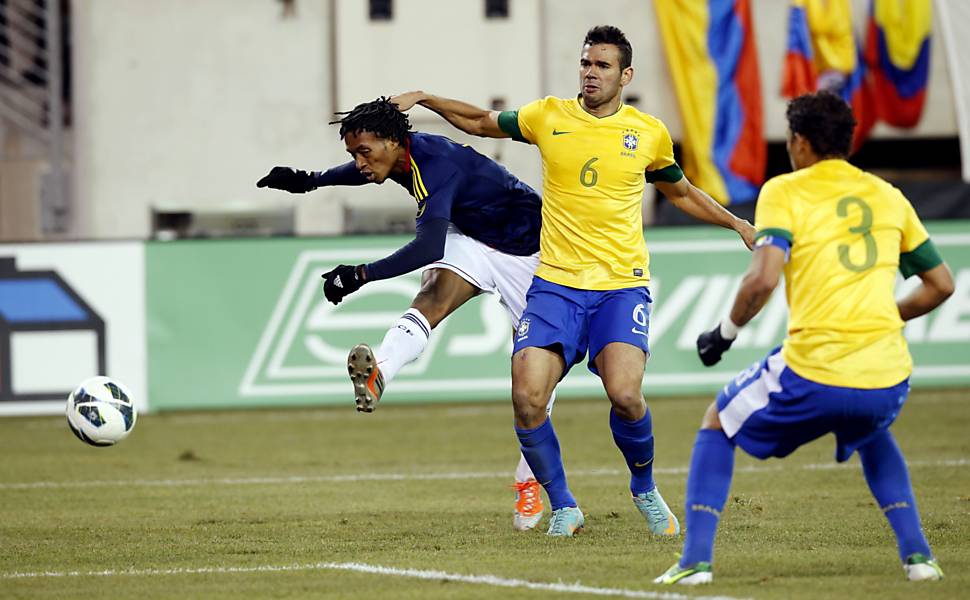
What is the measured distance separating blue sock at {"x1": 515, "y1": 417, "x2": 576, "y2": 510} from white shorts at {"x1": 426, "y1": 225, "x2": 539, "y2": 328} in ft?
2.71

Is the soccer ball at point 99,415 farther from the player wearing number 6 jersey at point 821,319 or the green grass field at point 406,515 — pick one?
the player wearing number 6 jersey at point 821,319

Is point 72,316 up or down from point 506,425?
up

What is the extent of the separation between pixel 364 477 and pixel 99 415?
238 cm

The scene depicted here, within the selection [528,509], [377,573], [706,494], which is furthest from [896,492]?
[528,509]

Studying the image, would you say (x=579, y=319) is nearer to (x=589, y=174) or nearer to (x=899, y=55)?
(x=589, y=174)

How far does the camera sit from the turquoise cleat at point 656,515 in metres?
7.89

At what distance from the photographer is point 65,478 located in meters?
11.4

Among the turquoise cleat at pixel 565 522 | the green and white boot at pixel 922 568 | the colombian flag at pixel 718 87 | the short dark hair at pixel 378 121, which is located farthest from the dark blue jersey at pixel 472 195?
the colombian flag at pixel 718 87

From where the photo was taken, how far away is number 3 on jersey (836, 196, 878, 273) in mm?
5840

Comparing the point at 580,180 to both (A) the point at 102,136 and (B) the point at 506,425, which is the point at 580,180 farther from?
(A) the point at 102,136

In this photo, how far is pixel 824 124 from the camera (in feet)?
19.5

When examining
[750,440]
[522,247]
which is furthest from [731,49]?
[750,440]

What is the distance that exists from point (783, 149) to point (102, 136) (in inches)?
440

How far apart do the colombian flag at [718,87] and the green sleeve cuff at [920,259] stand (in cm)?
1832
